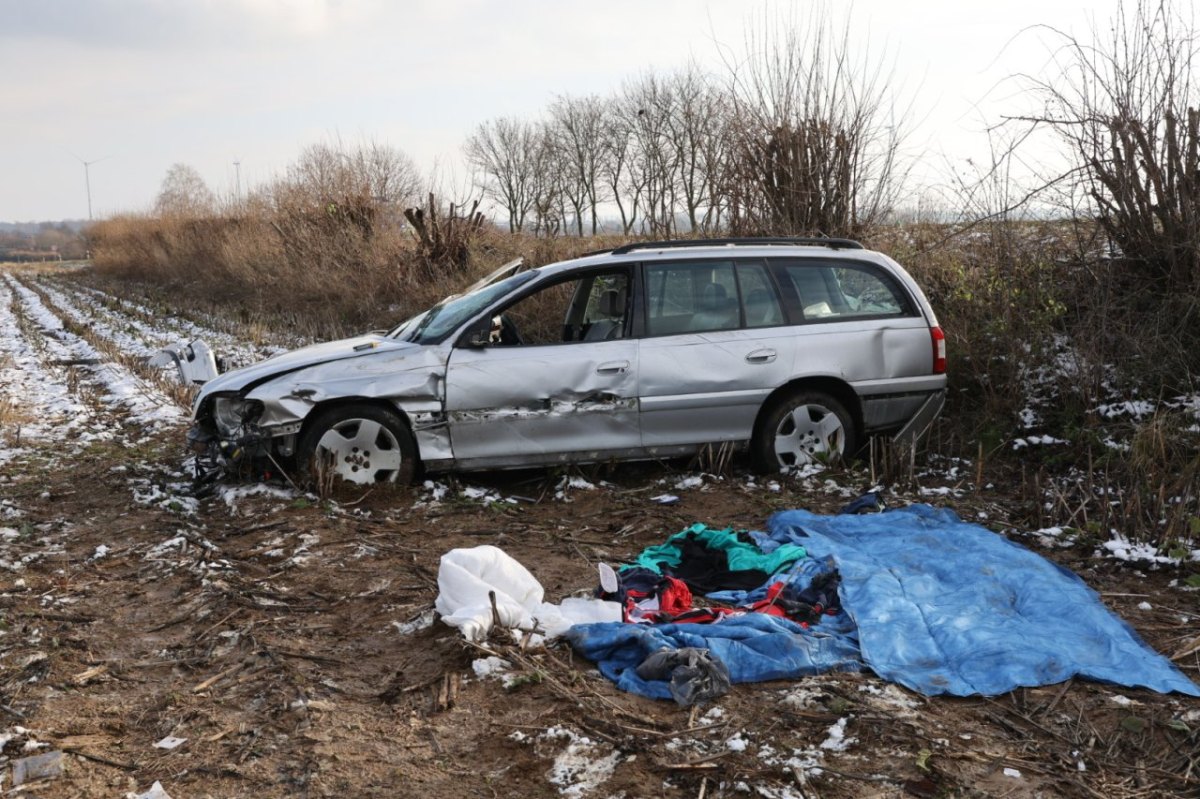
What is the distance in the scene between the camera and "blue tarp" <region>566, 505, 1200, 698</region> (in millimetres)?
4109

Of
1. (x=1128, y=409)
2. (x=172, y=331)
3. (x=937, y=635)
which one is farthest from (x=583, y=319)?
(x=172, y=331)

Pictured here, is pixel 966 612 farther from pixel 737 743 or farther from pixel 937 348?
pixel 937 348

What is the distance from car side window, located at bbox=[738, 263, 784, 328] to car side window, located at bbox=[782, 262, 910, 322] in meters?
0.17

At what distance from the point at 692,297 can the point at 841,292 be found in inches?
44.7

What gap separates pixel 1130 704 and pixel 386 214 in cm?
2047

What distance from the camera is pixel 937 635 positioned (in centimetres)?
450

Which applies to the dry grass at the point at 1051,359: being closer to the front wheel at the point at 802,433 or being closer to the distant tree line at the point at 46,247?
the front wheel at the point at 802,433

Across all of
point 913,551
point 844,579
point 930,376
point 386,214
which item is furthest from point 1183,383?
point 386,214

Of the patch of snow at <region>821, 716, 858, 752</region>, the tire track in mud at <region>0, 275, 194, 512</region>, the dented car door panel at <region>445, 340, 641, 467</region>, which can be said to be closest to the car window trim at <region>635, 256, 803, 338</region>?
the dented car door panel at <region>445, 340, 641, 467</region>

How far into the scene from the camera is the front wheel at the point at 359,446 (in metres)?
6.71

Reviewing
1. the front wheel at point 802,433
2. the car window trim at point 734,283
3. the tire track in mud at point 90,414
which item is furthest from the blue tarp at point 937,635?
the tire track in mud at point 90,414

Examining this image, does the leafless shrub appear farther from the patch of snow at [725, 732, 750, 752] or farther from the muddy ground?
the patch of snow at [725, 732, 750, 752]

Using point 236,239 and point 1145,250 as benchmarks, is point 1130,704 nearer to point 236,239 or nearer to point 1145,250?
point 1145,250

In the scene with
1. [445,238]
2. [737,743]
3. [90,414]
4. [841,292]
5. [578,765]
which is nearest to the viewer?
[578,765]
